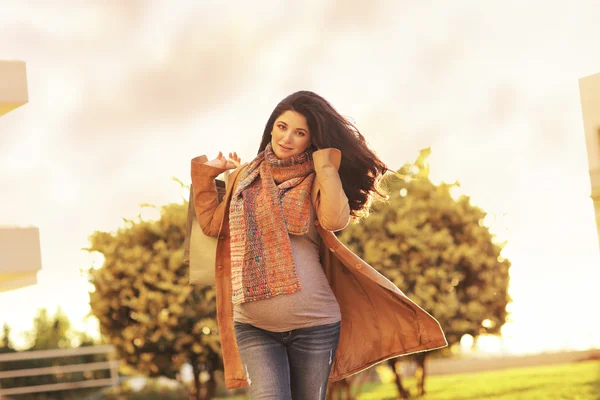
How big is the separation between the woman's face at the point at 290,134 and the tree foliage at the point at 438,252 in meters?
6.57

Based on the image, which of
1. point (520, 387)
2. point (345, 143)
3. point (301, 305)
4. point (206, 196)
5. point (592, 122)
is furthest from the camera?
point (520, 387)

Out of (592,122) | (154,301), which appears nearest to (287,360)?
(154,301)

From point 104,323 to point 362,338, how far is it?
7.97 meters

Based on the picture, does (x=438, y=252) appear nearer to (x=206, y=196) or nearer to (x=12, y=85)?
(x=12, y=85)

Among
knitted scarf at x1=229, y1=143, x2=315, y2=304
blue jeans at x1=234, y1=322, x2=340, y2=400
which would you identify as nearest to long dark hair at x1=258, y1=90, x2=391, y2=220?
knitted scarf at x1=229, y1=143, x2=315, y2=304

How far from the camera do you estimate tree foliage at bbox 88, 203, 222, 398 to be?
10.8 m

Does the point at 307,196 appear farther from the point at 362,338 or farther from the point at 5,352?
the point at 5,352

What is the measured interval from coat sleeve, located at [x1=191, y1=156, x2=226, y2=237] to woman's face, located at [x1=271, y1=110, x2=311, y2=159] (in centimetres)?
36

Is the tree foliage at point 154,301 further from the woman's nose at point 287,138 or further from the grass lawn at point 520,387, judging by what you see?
the woman's nose at point 287,138

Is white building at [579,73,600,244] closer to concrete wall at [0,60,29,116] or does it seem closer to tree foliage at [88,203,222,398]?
tree foliage at [88,203,222,398]

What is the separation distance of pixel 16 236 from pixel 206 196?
9.56 m

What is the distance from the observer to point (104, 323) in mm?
11383

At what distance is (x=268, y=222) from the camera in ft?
11.9

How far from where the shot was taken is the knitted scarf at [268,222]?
3.54 m
